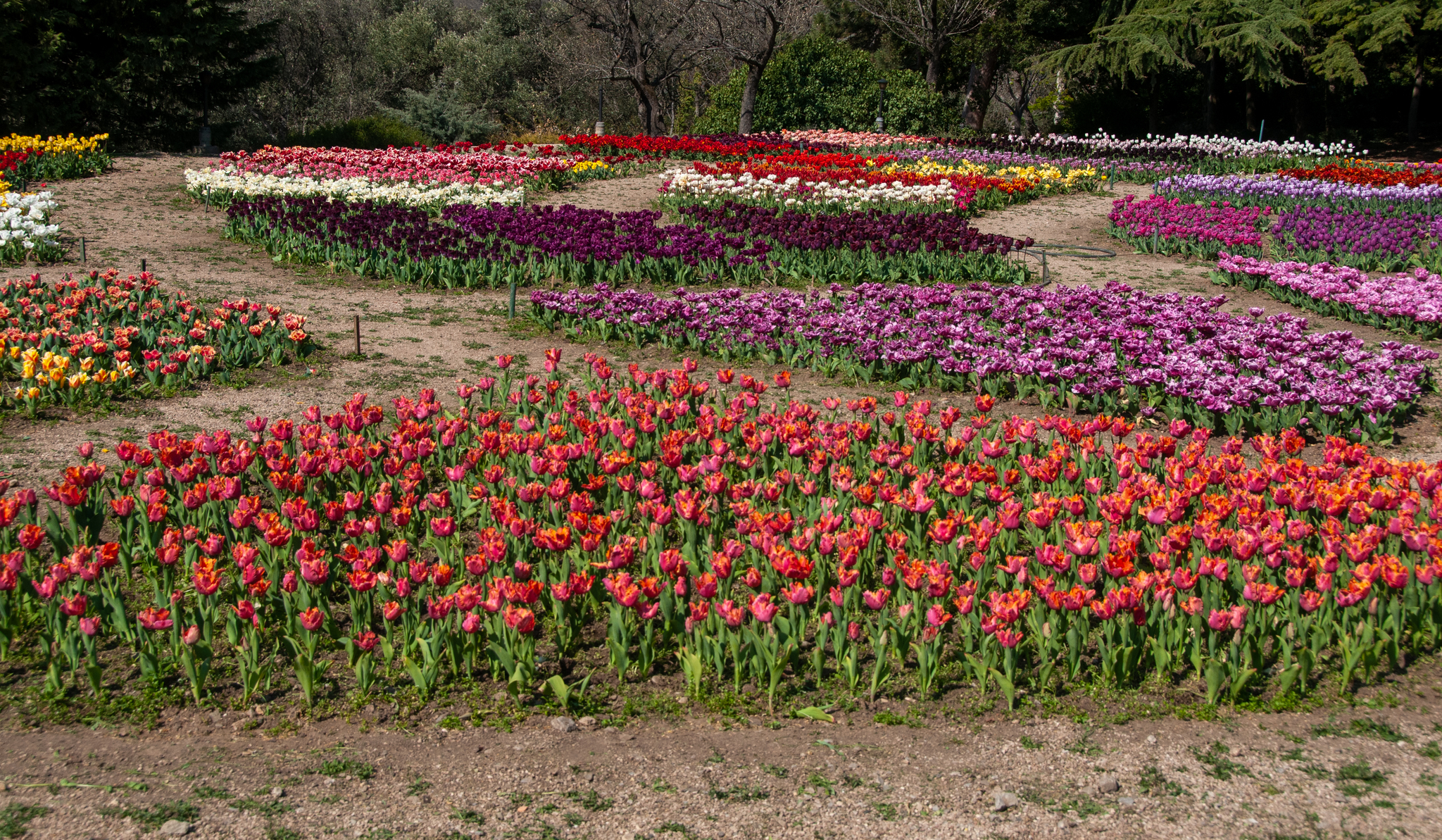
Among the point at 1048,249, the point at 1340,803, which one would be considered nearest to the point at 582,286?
the point at 1048,249

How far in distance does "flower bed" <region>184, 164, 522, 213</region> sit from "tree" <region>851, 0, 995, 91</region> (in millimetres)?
25387

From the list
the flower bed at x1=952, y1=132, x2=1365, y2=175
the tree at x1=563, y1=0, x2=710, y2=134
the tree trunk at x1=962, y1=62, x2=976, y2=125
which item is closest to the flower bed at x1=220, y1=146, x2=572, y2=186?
the tree at x1=563, y1=0, x2=710, y2=134

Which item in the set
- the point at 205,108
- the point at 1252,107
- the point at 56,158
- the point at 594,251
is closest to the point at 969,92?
the point at 1252,107

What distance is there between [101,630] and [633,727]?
7.43 feet

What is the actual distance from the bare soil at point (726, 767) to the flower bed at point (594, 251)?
818 centimetres

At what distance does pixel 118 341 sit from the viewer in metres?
7.60

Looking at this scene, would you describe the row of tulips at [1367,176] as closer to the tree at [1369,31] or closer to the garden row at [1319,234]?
the garden row at [1319,234]

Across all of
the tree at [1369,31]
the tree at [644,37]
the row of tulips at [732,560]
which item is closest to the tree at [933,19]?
the tree at [644,37]

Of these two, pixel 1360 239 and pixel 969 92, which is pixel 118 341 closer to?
pixel 1360 239

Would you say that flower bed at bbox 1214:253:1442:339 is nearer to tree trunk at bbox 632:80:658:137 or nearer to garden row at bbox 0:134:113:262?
garden row at bbox 0:134:113:262

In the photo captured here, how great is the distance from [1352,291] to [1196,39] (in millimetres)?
25025

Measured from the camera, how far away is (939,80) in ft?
141

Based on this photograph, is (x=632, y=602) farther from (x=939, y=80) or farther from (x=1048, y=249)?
(x=939, y=80)

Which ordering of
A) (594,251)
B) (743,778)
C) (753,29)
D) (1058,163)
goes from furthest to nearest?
(753,29) < (1058,163) < (594,251) < (743,778)
